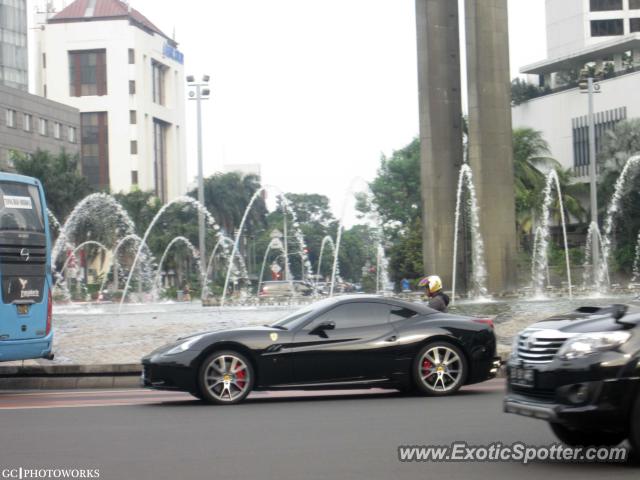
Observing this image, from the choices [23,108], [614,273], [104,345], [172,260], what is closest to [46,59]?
[23,108]

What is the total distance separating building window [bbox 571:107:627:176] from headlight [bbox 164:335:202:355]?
72839 mm

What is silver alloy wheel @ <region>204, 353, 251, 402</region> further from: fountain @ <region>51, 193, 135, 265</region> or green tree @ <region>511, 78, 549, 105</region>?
green tree @ <region>511, 78, 549, 105</region>

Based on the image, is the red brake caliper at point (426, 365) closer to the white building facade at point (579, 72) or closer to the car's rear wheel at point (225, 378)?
the car's rear wheel at point (225, 378)

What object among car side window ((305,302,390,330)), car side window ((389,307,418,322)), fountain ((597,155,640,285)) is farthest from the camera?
fountain ((597,155,640,285))

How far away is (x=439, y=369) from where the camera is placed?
14.2m

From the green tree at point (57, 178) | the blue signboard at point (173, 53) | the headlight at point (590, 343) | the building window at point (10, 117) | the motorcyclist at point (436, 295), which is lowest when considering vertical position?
the headlight at point (590, 343)

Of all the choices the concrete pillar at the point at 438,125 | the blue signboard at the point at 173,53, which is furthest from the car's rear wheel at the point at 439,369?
the blue signboard at the point at 173,53

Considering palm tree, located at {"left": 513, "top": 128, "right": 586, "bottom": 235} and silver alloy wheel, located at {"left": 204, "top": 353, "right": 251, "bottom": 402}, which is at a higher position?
palm tree, located at {"left": 513, "top": 128, "right": 586, "bottom": 235}

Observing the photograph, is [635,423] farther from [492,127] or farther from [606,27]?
[606,27]

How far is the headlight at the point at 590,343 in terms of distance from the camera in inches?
320

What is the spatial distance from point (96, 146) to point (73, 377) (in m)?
119

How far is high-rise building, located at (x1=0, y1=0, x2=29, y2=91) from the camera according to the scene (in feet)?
396

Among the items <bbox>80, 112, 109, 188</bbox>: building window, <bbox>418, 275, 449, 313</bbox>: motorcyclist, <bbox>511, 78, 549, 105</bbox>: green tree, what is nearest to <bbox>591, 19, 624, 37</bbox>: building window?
<bbox>511, 78, 549, 105</bbox>: green tree

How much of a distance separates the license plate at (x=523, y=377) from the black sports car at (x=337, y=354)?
16.7 feet
